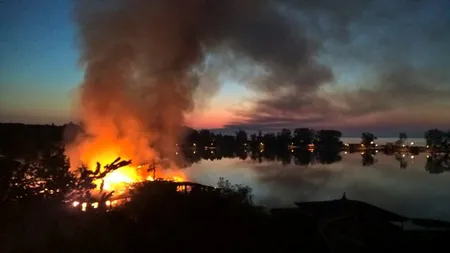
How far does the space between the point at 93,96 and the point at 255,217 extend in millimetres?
15524

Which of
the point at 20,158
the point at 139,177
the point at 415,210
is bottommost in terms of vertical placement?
the point at 415,210

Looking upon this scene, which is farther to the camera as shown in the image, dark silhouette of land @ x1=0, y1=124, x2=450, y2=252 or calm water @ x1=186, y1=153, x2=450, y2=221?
calm water @ x1=186, y1=153, x2=450, y2=221

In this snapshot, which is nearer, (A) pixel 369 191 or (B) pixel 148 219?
(B) pixel 148 219

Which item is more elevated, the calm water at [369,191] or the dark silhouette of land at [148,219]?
the dark silhouette of land at [148,219]

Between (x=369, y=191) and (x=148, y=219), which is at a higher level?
(x=148, y=219)

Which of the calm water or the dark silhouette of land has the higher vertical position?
the dark silhouette of land

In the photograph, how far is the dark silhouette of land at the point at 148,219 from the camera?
793cm

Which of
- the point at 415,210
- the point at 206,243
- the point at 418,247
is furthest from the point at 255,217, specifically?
the point at 415,210

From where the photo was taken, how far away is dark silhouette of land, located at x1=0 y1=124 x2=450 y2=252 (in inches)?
312

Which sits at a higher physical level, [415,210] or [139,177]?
[139,177]

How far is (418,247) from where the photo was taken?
15695 mm

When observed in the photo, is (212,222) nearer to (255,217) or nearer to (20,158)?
(255,217)

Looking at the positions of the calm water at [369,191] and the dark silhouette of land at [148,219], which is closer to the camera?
the dark silhouette of land at [148,219]

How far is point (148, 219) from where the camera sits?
1570 centimetres
